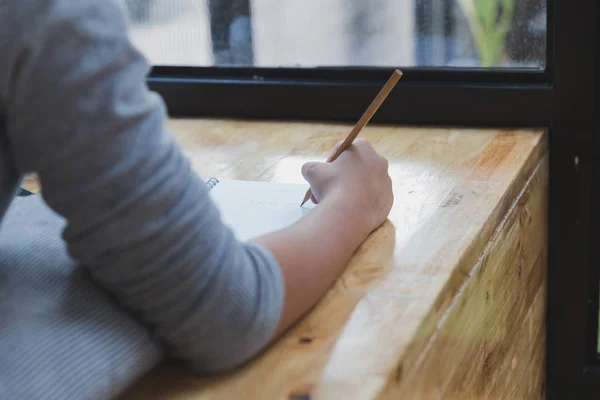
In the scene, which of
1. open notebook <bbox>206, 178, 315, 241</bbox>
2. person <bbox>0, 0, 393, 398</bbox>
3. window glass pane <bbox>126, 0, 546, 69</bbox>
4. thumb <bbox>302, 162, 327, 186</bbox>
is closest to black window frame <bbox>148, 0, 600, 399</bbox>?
window glass pane <bbox>126, 0, 546, 69</bbox>

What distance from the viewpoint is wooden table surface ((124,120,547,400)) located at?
0.68m

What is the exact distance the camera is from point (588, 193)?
52.2 inches

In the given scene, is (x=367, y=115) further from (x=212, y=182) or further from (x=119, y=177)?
(x=119, y=177)

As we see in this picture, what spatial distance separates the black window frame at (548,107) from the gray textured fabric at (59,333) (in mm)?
800

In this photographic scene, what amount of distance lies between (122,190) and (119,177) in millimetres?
10

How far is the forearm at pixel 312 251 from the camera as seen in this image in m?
0.72

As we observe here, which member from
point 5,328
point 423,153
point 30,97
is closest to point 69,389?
point 5,328

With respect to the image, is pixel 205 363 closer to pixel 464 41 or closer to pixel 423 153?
pixel 423 153

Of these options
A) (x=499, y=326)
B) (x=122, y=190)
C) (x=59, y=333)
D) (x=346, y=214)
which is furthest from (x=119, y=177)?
(x=499, y=326)

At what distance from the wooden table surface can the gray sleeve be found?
7 centimetres

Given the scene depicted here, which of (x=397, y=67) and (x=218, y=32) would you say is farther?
(x=218, y=32)

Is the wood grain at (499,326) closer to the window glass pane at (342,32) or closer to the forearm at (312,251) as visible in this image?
the forearm at (312,251)

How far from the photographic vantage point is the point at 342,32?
1.45 m

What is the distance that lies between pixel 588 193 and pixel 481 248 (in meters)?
0.45
